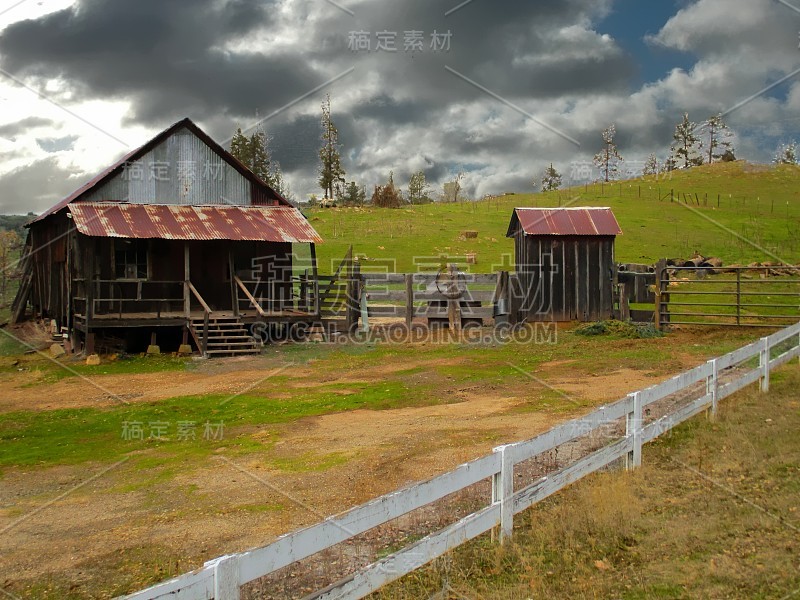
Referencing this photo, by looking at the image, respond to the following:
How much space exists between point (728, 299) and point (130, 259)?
22057mm

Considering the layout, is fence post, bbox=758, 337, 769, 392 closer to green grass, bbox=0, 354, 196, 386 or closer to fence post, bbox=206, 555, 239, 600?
fence post, bbox=206, 555, 239, 600

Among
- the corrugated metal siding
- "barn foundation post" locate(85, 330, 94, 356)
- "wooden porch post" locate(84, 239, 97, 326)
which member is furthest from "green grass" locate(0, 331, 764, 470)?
the corrugated metal siding

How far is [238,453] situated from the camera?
9.72 meters

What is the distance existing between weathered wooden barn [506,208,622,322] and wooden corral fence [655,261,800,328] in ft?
6.49

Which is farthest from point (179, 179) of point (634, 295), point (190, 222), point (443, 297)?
point (634, 295)

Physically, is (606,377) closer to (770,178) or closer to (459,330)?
(459,330)

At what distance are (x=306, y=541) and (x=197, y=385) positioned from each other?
38.5ft

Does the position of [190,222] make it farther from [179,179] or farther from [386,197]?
[386,197]

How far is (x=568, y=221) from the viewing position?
22516 mm

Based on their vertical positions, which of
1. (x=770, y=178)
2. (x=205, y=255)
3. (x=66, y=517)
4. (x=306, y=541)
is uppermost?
(x=770, y=178)

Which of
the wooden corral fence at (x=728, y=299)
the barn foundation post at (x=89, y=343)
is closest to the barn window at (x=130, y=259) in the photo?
the barn foundation post at (x=89, y=343)

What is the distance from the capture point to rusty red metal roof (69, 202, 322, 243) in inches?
786

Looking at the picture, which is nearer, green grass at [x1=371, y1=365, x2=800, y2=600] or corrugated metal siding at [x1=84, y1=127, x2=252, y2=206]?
green grass at [x1=371, y1=365, x2=800, y2=600]

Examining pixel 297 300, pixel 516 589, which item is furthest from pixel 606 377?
pixel 297 300
